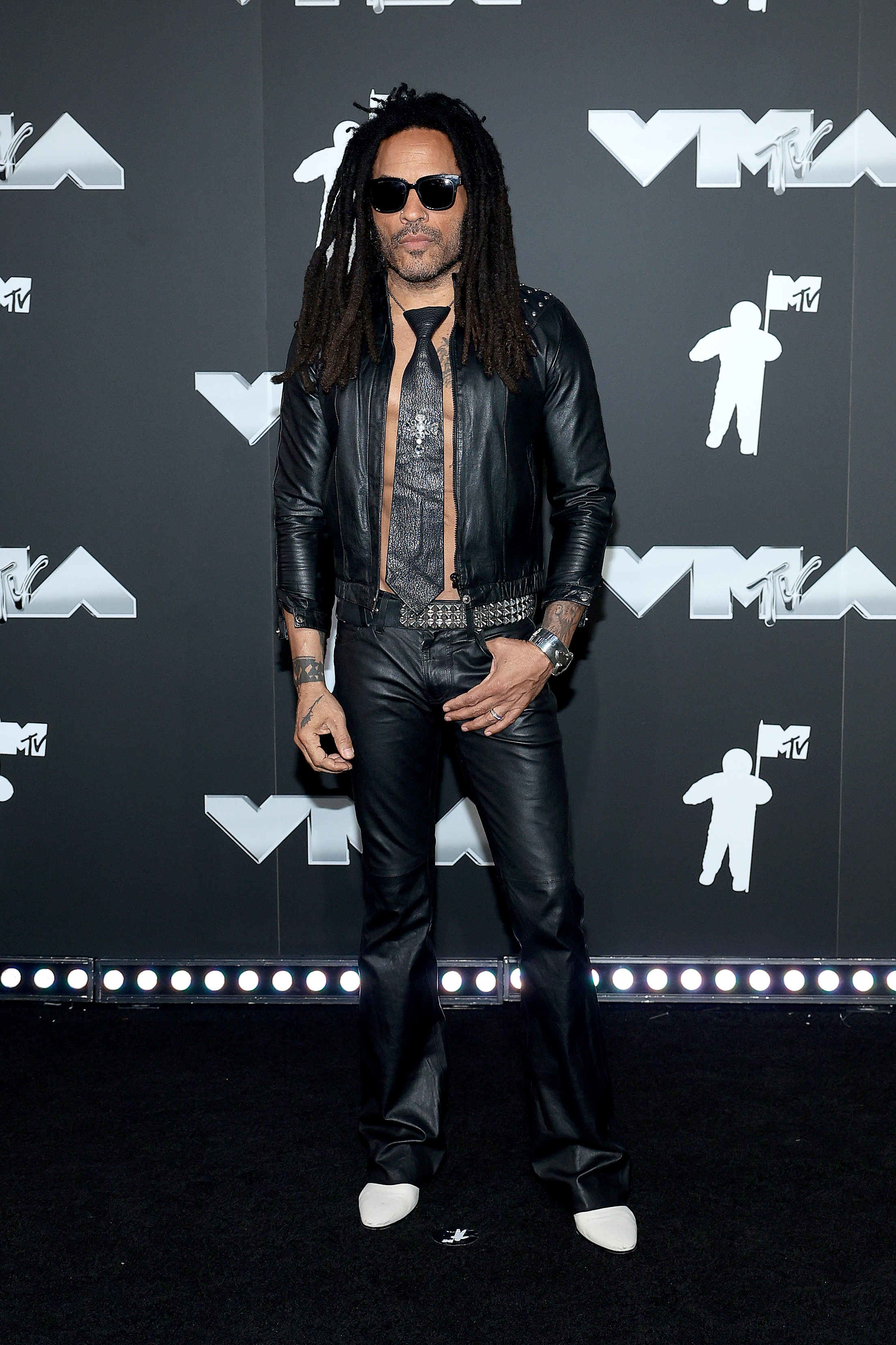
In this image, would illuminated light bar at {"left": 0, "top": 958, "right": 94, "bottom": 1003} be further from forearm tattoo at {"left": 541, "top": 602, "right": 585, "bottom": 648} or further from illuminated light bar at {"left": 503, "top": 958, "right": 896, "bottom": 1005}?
forearm tattoo at {"left": 541, "top": 602, "right": 585, "bottom": 648}

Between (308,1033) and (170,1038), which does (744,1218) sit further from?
(170,1038)

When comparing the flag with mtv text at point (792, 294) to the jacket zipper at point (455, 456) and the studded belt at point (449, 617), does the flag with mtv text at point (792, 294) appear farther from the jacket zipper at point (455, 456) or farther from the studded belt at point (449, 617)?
the studded belt at point (449, 617)

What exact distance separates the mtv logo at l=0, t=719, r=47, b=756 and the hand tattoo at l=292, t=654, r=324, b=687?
120cm

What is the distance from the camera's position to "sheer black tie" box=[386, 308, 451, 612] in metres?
2.21

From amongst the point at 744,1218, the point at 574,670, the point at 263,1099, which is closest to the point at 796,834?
the point at 574,670

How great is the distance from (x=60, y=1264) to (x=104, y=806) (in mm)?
1350

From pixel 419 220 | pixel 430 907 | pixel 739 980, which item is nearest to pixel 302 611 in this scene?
pixel 430 907

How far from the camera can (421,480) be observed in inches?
87.4

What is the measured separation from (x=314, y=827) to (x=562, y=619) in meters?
1.26

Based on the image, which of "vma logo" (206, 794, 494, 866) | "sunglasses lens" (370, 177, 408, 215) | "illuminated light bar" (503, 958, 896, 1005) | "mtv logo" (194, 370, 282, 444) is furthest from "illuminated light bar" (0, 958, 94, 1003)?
"sunglasses lens" (370, 177, 408, 215)

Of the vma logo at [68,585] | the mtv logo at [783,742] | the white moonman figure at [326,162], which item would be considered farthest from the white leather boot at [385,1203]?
the white moonman figure at [326,162]

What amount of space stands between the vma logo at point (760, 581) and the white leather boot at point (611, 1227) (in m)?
1.49

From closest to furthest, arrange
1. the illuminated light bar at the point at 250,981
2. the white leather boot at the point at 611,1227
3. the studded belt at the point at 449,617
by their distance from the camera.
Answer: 1. the white leather boot at the point at 611,1227
2. the studded belt at the point at 449,617
3. the illuminated light bar at the point at 250,981

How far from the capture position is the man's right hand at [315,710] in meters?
2.28
